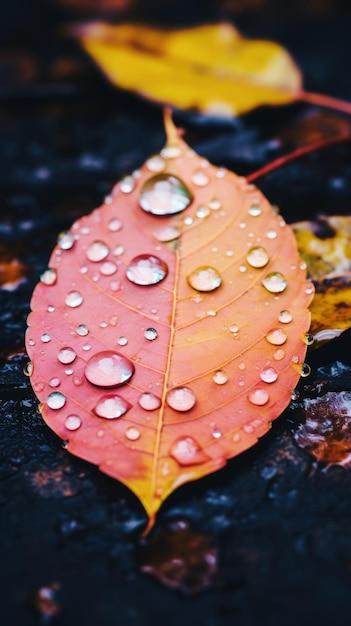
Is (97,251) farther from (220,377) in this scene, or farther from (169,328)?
(220,377)

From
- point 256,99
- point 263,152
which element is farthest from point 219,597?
point 256,99

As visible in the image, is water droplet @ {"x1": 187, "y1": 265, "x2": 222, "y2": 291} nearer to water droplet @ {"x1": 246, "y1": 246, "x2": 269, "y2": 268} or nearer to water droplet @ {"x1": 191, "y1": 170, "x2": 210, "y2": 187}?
water droplet @ {"x1": 246, "y1": 246, "x2": 269, "y2": 268}

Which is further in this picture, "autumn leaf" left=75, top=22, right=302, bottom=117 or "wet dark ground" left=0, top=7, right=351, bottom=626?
"autumn leaf" left=75, top=22, right=302, bottom=117

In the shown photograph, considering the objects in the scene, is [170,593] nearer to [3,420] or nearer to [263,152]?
[3,420]

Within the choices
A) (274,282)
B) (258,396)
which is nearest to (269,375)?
(258,396)

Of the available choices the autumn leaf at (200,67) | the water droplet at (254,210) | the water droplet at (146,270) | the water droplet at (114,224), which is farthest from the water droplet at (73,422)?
the autumn leaf at (200,67)

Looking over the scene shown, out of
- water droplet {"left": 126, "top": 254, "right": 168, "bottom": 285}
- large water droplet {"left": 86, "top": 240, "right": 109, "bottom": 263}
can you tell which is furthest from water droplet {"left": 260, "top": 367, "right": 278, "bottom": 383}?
large water droplet {"left": 86, "top": 240, "right": 109, "bottom": 263}

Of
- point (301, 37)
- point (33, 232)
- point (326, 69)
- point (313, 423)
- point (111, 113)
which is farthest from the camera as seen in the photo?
point (301, 37)

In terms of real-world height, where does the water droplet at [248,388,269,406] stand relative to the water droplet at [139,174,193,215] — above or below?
below

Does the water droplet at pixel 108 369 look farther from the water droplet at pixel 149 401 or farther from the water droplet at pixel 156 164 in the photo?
the water droplet at pixel 156 164
